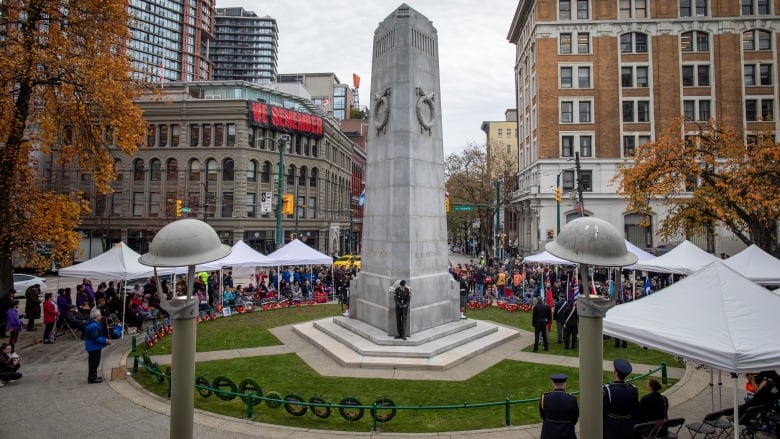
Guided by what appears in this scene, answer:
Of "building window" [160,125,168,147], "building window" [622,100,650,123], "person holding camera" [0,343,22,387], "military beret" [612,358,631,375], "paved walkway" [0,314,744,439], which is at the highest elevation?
"building window" [622,100,650,123]

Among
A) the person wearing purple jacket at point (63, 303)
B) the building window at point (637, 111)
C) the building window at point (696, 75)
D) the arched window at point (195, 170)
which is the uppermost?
the building window at point (696, 75)

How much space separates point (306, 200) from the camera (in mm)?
57375

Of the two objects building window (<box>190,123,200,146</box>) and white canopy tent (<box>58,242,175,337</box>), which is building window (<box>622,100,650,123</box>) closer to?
building window (<box>190,123,200,146</box>)

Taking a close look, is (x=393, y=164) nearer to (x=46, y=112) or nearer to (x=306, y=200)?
(x=46, y=112)

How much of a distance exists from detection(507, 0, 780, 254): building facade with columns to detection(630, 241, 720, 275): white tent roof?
2633 centimetres

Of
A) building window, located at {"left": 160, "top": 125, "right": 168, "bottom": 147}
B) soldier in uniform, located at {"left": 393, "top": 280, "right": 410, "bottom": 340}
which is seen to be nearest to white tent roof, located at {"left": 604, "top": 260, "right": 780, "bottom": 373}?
soldier in uniform, located at {"left": 393, "top": 280, "right": 410, "bottom": 340}

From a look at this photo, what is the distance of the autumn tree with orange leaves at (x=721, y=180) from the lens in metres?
22.1

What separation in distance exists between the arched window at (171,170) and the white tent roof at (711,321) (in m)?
50.2

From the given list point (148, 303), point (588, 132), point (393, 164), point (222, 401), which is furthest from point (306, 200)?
point (222, 401)

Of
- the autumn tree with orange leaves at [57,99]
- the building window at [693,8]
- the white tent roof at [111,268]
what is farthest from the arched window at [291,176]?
the building window at [693,8]

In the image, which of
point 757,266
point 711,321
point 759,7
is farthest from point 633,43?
point 711,321

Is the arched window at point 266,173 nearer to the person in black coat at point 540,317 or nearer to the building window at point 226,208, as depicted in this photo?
the building window at point 226,208

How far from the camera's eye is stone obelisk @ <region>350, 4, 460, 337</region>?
15445 mm

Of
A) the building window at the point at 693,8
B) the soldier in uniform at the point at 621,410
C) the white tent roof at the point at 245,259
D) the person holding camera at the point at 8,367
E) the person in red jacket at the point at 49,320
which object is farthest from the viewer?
the building window at the point at 693,8
